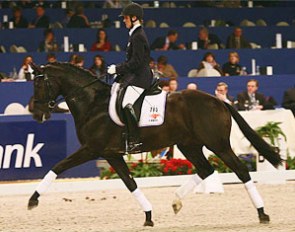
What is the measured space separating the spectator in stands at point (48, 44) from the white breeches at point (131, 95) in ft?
24.4

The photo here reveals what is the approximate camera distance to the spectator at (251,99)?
13922mm

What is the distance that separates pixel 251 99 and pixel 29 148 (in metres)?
3.54

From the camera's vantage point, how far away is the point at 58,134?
513 inches

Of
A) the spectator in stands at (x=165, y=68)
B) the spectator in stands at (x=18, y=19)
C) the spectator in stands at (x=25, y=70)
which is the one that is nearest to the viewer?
the spectator in stands at (x=25, y=70)

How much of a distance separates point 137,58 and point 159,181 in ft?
14.2

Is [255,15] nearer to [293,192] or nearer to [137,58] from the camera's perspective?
[293,192]

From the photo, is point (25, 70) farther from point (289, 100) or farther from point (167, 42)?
point (289, 100)

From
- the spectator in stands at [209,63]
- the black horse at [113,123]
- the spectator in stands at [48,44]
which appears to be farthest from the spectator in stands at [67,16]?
the black horse at [113,123]

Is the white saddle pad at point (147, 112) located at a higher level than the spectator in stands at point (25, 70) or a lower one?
higher

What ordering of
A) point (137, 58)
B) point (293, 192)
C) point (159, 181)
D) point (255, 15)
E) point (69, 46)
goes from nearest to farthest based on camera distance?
1. point (137, 58)
2. point (293, 192)
3. point (159, 181)
4. point (69, 46)
5. point (255, 15)

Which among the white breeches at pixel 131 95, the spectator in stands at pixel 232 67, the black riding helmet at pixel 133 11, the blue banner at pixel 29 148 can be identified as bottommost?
the blue banner at pixel 29 148

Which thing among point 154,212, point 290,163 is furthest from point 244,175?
point 290,163

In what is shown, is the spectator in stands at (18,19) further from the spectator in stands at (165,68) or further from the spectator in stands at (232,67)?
the spectator in stands at (232,67)

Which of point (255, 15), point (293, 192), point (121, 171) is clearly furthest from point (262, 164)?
point (255, 15)
